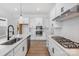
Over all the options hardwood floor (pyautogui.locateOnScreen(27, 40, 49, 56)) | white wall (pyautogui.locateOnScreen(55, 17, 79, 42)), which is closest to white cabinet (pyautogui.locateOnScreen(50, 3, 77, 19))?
white wall (pyautogui.locateOnScreen(55, 17, 79, 42))

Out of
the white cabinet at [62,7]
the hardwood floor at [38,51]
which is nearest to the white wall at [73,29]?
the white cabinet at [62,7]

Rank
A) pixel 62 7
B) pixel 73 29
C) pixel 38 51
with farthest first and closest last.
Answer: pixel 38 51, pixel 62 7, pixel 73 29

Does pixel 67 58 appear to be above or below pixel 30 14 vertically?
below

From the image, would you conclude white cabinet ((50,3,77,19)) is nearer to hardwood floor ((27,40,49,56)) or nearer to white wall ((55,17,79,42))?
white wall ((55,17,79,42))

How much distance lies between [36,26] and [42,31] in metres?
0.72

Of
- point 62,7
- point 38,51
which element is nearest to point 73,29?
point 62,7

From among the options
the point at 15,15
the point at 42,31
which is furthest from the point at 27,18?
the point at 42,31

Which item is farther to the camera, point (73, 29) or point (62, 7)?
point (62, 7)

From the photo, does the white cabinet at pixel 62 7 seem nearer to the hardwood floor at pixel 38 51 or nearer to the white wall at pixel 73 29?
the white wall at pixel 73 29

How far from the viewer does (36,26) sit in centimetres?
963

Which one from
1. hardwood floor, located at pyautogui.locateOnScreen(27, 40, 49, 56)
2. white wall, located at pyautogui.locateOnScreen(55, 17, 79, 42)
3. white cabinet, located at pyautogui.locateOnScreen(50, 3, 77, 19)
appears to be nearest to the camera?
white cabinet, located at pyautogui.locateOnScreen(50, 3, 77, 19)

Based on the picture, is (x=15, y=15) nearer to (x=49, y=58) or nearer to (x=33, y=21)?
(x=33, y=21)

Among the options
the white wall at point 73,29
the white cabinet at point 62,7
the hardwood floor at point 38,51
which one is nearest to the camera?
the white cabinet at point 62,7

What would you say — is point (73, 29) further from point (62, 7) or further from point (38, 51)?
point (38, 51)
